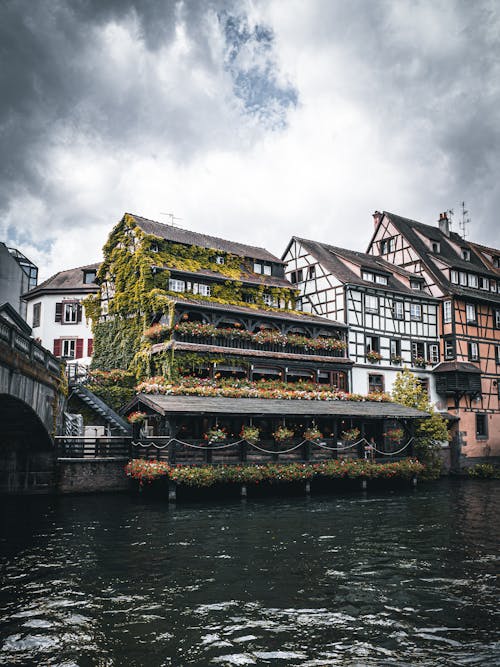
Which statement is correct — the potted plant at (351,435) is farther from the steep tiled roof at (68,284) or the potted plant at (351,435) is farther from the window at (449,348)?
the steep tiled roof at (68,284)

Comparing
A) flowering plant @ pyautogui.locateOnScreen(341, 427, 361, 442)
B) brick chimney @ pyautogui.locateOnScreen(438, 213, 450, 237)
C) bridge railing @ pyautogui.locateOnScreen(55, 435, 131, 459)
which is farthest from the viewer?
brick chimney @ pyautogui.locateOnScreen(438, 213, 450, 237)

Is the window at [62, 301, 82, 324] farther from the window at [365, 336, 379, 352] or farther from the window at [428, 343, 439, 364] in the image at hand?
the window at [428, 343, 439, 364]

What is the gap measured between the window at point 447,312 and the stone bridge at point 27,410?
101 feet

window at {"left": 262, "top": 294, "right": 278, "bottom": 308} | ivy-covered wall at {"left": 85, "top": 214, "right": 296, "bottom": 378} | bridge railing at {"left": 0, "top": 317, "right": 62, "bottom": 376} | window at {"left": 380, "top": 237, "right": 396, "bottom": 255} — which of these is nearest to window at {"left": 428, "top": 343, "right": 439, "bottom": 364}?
window at {"left": 380, "top": 237, "right": 396, "bottom": 255}

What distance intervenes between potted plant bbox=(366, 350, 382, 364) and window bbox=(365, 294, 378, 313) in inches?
126

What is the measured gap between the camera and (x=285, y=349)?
39344mm

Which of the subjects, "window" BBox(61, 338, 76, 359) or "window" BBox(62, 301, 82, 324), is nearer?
"window" BBox(61, 338, 76, 359)

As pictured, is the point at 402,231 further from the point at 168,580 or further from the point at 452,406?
the point at 168,580

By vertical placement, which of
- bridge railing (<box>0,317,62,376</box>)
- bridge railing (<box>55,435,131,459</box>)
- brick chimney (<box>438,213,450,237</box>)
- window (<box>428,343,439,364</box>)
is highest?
brick chimney (<box>438,213,450,237</box>)

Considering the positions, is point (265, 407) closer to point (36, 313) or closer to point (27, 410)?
point (27, 410)

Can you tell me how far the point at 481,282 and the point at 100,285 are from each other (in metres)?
31.9

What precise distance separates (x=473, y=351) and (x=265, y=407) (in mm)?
24004

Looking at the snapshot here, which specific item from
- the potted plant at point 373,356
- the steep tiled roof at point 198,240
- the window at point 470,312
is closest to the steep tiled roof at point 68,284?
the steep tiled roof at point 198,240

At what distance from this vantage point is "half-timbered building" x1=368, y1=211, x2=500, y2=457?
44.8 metres
